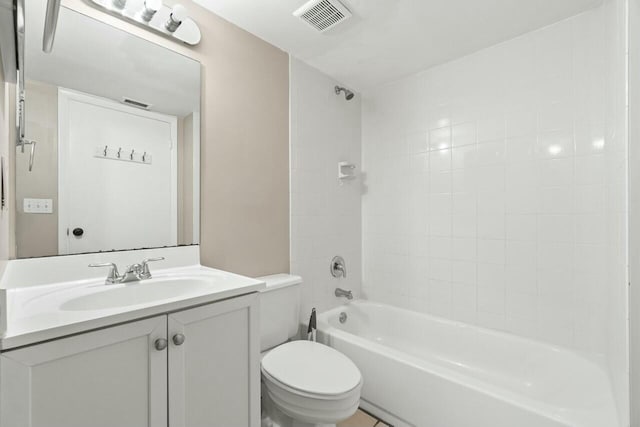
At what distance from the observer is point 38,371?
67cm

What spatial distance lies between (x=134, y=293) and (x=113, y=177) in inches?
20.3

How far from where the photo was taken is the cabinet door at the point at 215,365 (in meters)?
0.89

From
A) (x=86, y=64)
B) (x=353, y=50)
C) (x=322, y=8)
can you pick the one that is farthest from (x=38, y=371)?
(x=353, y=50)

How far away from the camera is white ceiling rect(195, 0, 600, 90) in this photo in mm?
1534

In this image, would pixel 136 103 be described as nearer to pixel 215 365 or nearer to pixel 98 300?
pixel 98 300

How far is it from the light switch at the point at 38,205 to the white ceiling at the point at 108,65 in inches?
18.0

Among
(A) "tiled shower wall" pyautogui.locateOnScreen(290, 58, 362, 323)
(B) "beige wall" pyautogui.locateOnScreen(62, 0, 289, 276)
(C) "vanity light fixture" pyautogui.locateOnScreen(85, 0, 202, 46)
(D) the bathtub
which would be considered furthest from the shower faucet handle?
(C) "vanity light fixture" pyautogui.locateOnScreen(85, 0, 202, 46)

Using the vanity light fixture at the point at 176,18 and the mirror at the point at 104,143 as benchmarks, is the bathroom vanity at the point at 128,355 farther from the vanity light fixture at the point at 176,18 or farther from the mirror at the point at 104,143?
the vanity light fixture at the point at 176,18

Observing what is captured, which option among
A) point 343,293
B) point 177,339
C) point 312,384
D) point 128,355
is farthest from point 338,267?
point 128,355

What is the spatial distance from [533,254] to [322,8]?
1818 mm

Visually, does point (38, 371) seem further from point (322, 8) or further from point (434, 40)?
point (434, 40)

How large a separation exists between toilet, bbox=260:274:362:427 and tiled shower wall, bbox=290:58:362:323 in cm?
36

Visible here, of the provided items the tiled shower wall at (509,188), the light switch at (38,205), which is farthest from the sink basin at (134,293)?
the tiled shower wall at (509,188)

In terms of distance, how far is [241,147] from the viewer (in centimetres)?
172
